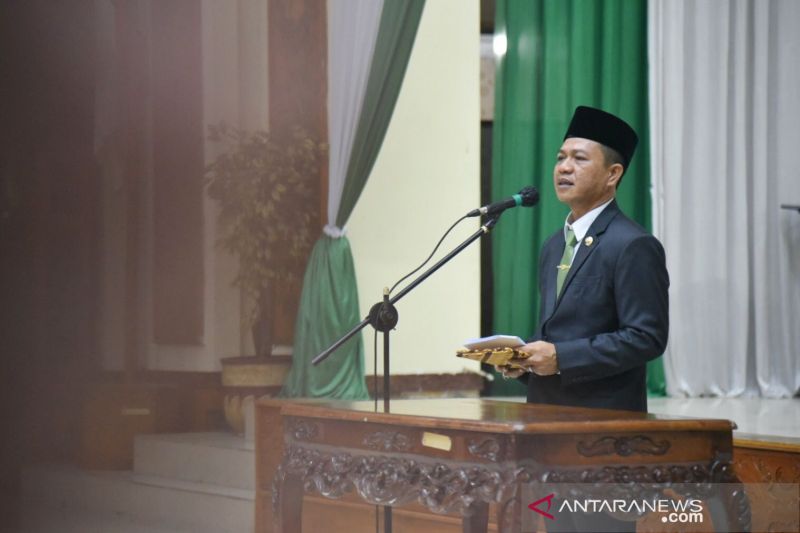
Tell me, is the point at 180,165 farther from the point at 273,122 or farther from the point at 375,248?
the point at 375,248

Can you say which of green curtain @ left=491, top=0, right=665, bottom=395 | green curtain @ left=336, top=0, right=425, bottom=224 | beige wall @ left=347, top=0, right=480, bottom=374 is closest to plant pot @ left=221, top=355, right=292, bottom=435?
beige wall @ left=347, top=0, right=480, bottom=374

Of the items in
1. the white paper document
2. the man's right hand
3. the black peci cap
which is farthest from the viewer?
the black peci cap

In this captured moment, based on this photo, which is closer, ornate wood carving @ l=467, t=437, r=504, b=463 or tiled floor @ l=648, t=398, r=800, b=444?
ornate wood carving @ l=467, t=437, r=504, b=463

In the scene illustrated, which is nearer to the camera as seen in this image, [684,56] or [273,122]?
[273,122]

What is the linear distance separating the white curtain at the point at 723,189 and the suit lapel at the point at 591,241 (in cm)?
317

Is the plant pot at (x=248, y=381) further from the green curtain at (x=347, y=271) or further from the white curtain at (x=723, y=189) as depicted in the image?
the white curtain at (x=723, y=189)

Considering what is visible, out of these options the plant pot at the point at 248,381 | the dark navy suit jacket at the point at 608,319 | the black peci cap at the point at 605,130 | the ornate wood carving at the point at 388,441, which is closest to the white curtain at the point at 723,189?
the plant pot at the point at 248,381

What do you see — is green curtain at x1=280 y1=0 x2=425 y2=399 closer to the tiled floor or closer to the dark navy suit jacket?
the tiled floor

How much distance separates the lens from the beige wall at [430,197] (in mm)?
5016

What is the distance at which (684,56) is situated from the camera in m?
5.69

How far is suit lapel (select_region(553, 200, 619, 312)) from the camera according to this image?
8.42 ft

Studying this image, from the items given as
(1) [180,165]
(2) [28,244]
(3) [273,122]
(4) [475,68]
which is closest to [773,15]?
(4) [475,68]

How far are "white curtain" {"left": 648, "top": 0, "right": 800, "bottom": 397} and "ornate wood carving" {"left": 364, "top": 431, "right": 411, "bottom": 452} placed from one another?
11.9 feet

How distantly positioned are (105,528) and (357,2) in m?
2.39
